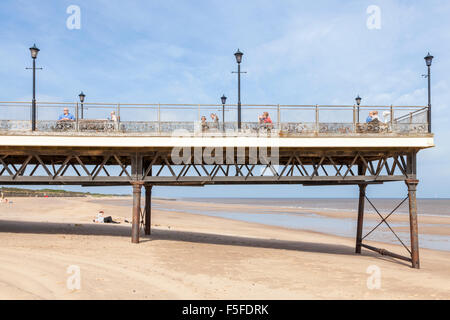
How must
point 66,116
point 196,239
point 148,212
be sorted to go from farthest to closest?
point 148,212, point 196,239, point 66,116

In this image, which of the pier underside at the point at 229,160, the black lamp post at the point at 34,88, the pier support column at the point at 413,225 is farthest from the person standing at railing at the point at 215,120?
the pier support column at the point at 413,225

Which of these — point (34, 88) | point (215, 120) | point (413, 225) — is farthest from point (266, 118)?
point (34, 88)

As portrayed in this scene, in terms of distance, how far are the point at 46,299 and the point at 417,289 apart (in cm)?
1051

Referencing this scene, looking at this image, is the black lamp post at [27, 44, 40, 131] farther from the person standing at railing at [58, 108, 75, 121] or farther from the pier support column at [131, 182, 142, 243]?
the pier support column at [131, 182, 142, 243]

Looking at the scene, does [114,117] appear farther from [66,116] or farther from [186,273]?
[186,273]

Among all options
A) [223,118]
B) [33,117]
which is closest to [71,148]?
[33,117]

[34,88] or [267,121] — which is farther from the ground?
[34,88]

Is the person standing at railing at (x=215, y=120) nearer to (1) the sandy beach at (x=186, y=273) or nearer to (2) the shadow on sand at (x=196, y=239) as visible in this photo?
(1) the sandy beach at (x=186, y=273)

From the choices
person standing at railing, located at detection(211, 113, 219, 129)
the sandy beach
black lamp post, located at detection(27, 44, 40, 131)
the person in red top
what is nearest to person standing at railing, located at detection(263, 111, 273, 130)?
the person in red top

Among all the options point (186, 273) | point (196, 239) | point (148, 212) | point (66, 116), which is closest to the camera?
point (186, 273)

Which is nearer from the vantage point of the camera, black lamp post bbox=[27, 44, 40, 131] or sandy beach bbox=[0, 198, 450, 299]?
sandy beach bbox=[0, 198, 450, 299]

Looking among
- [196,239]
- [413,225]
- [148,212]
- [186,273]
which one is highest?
[413,225]

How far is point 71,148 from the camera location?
14734 millimetres

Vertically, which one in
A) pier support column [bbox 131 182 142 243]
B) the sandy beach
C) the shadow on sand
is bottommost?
the shadow on sand
